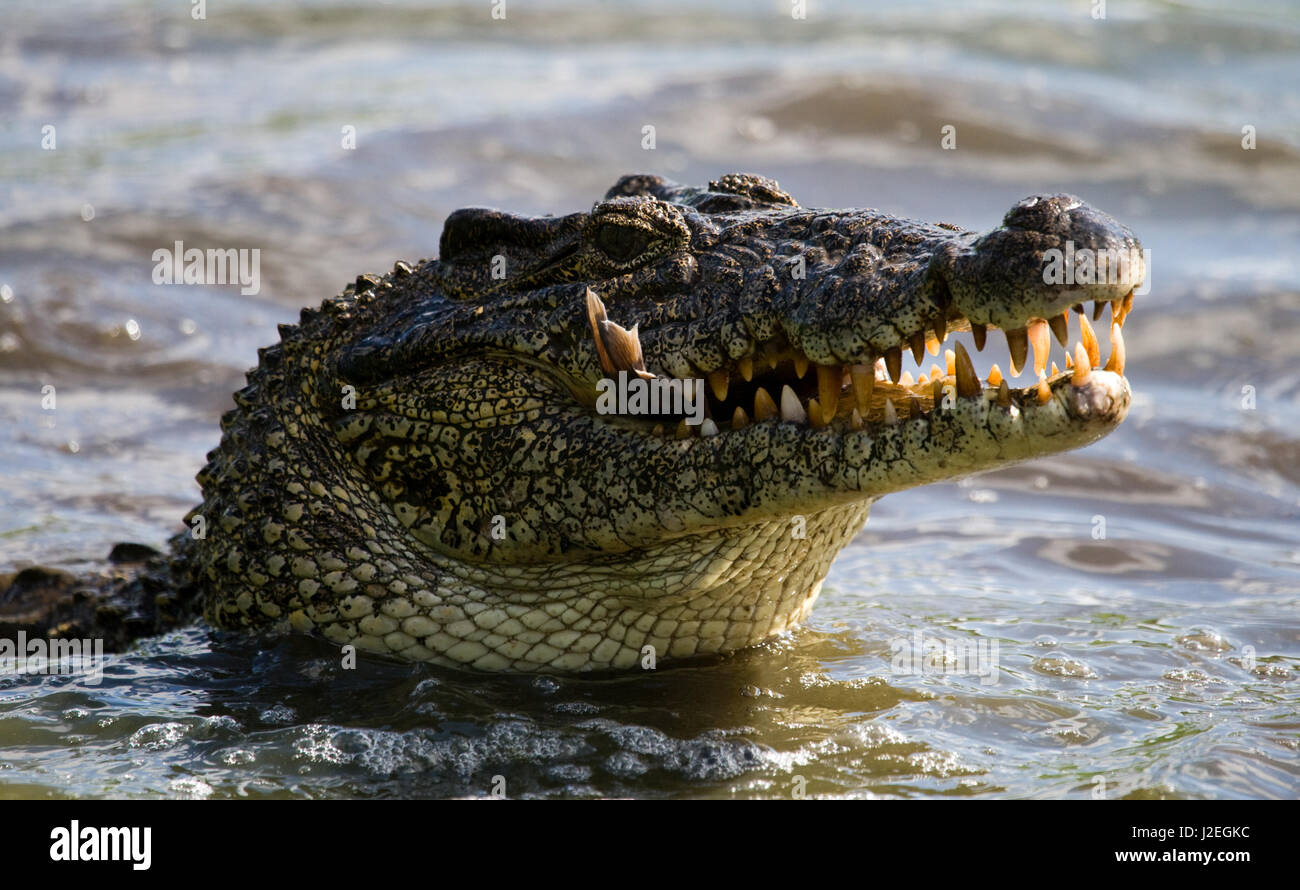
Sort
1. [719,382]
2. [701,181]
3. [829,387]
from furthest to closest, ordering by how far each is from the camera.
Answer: [701,181] < [719,382] < [829,387]

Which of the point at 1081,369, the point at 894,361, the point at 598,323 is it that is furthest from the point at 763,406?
the point at 1081,369

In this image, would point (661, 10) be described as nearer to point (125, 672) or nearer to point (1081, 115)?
point (1081, 115)

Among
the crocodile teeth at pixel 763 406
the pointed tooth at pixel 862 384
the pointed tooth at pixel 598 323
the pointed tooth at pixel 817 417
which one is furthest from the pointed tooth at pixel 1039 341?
the pointed tooth at pixel 598 323

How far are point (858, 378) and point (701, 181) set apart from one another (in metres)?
8.18

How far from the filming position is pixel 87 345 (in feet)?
30.1

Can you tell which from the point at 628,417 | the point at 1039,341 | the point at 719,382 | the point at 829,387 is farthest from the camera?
the point at 628,417

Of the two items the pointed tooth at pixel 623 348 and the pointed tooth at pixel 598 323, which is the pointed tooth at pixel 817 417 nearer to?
the pointed tooth at pixel 623 348

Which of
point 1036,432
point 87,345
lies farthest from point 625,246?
point 87,345

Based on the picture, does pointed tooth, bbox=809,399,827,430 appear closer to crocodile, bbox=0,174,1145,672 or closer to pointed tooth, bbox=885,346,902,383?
crocodile, bbox=0,174,1145,672

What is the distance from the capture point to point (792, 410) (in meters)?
4.00

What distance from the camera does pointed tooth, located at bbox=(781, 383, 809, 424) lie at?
3982mm

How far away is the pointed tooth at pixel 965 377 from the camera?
146 inches

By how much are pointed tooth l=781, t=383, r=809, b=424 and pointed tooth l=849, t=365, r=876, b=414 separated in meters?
0.15

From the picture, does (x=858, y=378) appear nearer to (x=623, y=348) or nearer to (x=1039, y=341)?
(x=1039, y=341)
